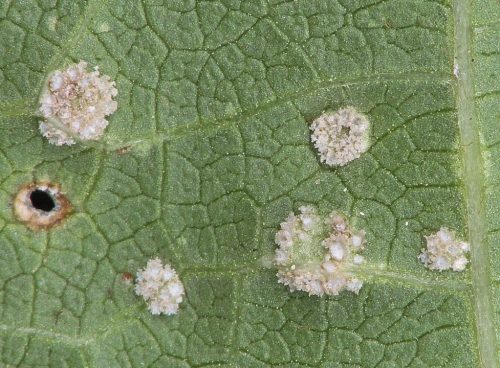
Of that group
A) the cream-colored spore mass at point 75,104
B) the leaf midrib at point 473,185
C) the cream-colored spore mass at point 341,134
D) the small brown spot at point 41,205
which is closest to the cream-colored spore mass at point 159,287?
the small brown spot at point 41,205

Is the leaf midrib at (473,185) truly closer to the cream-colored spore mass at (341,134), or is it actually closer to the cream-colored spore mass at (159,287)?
the cream-colored spore mass at (341,134)

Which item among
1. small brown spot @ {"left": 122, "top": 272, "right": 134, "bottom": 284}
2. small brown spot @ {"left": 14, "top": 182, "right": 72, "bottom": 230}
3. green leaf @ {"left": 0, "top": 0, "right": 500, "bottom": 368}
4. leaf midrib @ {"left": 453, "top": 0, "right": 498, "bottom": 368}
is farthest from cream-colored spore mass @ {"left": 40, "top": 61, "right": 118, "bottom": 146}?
leaf midrib @ {"left": 453, "top": 0, "right": 498, "bottom": 368}

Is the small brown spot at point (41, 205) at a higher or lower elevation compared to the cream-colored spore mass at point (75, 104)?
lower

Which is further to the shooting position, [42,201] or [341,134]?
[42,201]

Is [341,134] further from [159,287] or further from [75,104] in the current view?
[75,104]

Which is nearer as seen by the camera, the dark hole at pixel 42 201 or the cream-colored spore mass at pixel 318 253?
the cream-colored spore mass at pixel 318 253

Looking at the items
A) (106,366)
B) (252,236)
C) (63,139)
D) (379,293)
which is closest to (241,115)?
(252,236)

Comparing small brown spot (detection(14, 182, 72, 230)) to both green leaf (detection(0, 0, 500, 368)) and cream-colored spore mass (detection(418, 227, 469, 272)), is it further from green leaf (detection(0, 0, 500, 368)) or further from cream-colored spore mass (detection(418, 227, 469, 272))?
cream-colored spore mass (detection(418, 227, 469, 272))

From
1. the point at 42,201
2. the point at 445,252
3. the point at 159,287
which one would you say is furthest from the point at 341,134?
the point at 42,201
